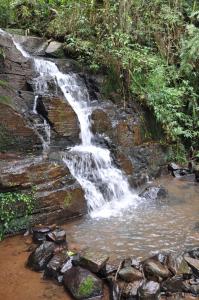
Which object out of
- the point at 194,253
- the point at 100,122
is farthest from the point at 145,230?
the point at 100,122

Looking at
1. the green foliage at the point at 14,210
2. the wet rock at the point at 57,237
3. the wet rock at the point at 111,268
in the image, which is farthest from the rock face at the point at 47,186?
the wet rock at the point at 111,268

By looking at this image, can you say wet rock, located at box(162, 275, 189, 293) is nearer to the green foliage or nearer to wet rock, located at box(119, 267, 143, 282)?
wet rock, located at box(119, 267, 143, 282)

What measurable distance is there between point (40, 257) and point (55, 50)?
7427 millimetres

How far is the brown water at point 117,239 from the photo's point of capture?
4570mm

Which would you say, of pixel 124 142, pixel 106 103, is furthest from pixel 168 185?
pixel 106 103

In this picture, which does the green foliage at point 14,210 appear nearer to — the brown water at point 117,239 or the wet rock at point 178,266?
the brown water at point 117,239

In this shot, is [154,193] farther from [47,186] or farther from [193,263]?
[193,263]

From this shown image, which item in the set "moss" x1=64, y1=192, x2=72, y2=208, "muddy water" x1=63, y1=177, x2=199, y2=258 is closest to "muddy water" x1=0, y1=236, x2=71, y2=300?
"muddy water" x1=63, y1=177, x2=199, y2=258

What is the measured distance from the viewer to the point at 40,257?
506cm

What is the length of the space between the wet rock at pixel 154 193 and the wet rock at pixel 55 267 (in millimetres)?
3288

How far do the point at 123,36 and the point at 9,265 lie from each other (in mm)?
7432

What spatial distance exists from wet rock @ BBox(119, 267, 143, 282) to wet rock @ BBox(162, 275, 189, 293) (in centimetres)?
32

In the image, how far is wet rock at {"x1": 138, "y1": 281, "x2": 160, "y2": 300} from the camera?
4266mm

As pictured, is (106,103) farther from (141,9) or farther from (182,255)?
(182,255)
